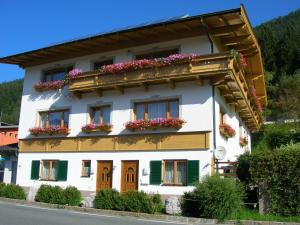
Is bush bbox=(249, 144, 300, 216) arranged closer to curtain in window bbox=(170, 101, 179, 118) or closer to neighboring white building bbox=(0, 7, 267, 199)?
neighboring white building bbox=(0, 7, 267, 199)

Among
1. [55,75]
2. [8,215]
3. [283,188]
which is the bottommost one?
[8,215]

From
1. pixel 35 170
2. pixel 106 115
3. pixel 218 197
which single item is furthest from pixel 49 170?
pixel 218 197

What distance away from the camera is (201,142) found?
19.0 meters

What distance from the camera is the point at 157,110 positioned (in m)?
20.8

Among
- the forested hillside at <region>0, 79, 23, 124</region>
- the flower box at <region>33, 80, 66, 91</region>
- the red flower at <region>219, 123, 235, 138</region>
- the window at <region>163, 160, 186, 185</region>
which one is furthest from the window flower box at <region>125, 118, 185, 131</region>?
the forested hillside at <region>0, 79, 23, 124</region>

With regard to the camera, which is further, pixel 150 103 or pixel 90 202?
pixel 150 103

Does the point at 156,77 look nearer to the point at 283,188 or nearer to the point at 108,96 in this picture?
the point at 108,96

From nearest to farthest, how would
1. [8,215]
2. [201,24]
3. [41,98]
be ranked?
[8,215]
[201,24]
[41,98]

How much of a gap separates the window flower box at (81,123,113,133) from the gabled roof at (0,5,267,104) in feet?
15.1

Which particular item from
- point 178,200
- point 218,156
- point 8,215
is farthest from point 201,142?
point 8,215

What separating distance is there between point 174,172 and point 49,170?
8451mm

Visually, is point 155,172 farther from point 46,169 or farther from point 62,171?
point 46,169

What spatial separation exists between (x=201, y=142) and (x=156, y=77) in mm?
3952

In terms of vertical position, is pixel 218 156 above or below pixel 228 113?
below
